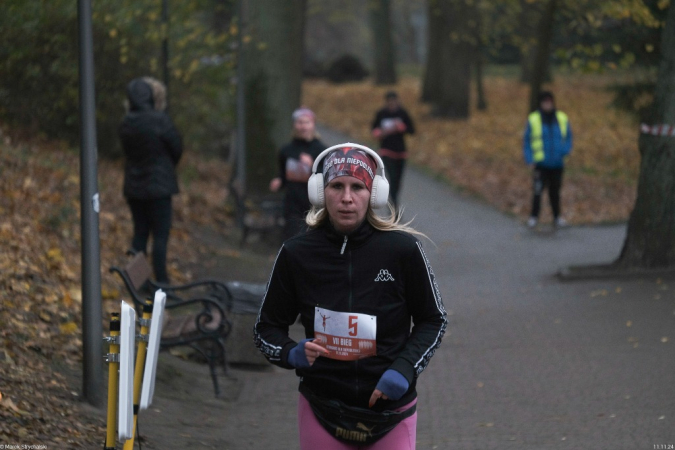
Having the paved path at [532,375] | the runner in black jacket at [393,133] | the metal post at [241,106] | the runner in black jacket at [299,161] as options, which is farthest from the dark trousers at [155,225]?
the runner in black jacket at [393,133]

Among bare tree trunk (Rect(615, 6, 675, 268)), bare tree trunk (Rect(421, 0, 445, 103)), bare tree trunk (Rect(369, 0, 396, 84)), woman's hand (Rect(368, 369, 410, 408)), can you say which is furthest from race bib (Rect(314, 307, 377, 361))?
bare tree trunk (Rect(369, 0, 396, 84))

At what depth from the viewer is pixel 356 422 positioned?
155 inches

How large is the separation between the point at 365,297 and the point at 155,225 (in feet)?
21.1

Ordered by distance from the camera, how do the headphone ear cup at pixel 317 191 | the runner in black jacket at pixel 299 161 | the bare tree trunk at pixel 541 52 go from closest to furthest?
1. the headphone ear cup at pixel 317 191
2. the runner in black jacket at pixel 299 161
3. the bare tree trunk at pixel 541 52

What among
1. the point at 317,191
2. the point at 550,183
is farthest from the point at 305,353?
the point at 550,183

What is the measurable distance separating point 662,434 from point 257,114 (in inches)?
418

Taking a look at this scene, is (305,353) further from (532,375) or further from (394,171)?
(394,171)

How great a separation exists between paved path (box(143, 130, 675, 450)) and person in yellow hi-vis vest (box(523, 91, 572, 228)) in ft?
6.89

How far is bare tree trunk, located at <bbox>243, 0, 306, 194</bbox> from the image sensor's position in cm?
1586

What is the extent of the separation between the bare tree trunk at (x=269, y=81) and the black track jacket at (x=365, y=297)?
1203 centimetres

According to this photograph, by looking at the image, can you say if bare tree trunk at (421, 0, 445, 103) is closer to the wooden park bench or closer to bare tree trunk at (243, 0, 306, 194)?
bare tree trunk at (243, 0, 306, 194)

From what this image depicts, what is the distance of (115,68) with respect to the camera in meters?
15.5

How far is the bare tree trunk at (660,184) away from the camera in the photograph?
1102 cm

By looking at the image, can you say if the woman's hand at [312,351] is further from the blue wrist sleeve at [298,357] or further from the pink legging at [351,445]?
the pink legging at [351,445]
